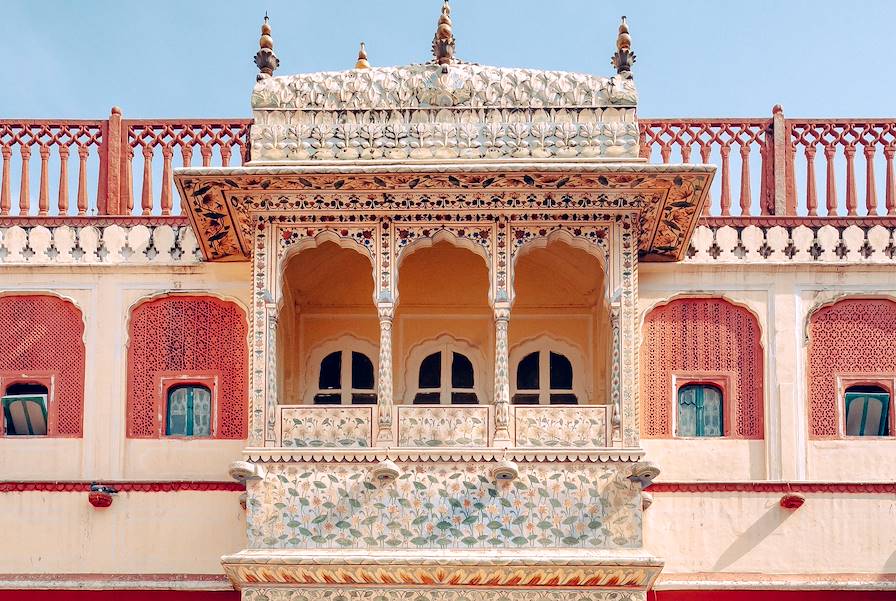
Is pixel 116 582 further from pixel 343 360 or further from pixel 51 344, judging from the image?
pixel 343 360

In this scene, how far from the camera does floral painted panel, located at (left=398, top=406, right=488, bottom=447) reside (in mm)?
11664

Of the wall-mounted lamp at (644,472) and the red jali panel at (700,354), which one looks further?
the red jali panel at (700,354)

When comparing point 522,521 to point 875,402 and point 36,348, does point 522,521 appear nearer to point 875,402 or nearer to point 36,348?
point 875,402

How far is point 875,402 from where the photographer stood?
1278 cm

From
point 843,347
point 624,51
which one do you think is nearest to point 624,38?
point 624,51

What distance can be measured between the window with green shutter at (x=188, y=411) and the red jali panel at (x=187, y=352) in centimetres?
10

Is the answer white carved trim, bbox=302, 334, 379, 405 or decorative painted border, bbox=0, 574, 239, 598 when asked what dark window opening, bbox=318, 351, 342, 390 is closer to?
white carved trim, bbox=302, 334, 379, 405

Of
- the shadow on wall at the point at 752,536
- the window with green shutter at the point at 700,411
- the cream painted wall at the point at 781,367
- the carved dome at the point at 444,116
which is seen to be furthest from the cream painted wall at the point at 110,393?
the shadow on wall at the point at 752,536

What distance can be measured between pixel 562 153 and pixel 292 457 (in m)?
2.83

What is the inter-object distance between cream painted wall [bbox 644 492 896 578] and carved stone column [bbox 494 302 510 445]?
1515 millimetres

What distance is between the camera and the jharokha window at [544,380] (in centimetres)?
1329

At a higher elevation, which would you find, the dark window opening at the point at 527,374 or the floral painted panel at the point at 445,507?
the dark window opening at the point at 527,374

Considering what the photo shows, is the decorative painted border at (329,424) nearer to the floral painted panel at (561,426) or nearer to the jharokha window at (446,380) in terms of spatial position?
the floral painted panel at (561,426)

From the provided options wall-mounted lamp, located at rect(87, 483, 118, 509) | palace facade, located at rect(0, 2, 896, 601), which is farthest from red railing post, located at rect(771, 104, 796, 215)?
wall-mounted lamp, located at rect(87, 483, 118, 509)
